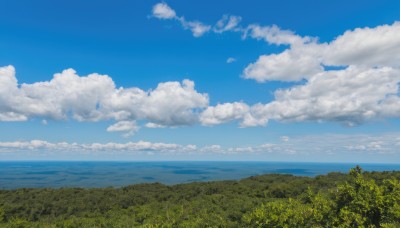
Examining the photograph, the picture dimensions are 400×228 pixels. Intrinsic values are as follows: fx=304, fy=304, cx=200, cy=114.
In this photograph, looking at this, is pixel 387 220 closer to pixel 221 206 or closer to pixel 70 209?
pixel 221 206

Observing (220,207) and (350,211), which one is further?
(220,207)

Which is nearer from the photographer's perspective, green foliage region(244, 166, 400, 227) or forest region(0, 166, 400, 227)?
green foliage region(244, 166, 400, 227)

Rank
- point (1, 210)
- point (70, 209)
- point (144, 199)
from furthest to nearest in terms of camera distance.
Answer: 1. point (144, 199)
2. point (70, 209)
3. point (1, 210)

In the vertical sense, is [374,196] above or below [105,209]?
above

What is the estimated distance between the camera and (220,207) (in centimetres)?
4184

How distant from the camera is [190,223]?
30812mm

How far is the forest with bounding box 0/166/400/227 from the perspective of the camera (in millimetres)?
20156

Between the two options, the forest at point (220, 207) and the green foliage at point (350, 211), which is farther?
the forest at point (220, 207)

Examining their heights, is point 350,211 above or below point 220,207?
above

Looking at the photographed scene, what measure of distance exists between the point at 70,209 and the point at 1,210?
1073 cm

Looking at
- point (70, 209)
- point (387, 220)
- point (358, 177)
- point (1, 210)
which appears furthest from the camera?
point (70, 209)

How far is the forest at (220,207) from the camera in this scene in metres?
20.2

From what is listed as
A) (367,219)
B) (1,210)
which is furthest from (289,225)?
(1,210)

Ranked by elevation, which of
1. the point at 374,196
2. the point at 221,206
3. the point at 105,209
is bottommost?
the point at 105,209
